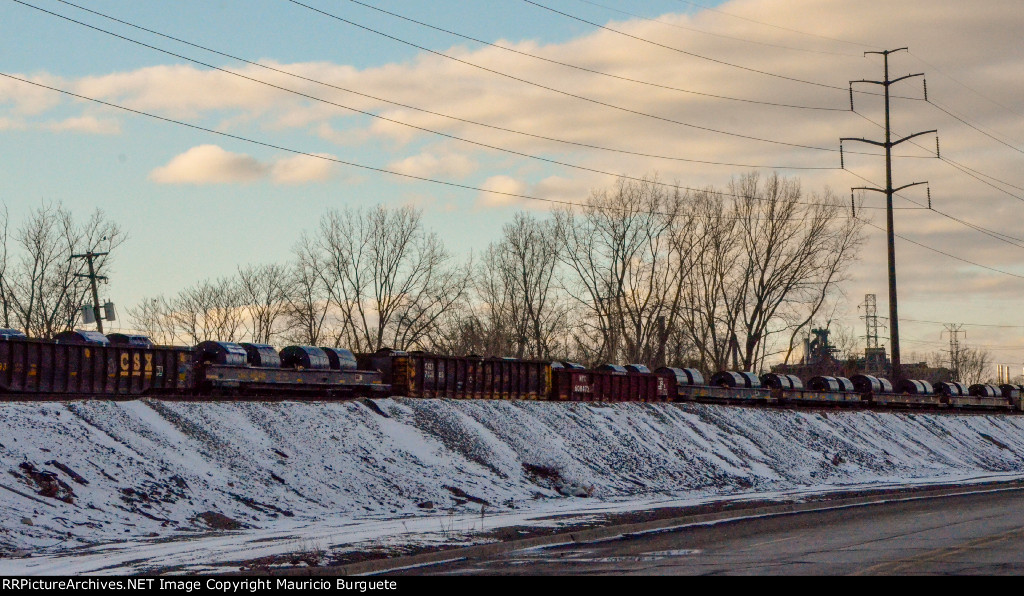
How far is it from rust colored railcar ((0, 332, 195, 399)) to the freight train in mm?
32

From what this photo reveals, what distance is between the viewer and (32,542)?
67.8 ft

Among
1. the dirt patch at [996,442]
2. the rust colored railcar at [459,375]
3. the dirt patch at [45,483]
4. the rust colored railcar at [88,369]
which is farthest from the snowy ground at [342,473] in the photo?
the dirt patch at [996,442]

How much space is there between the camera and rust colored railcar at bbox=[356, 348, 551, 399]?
44.7 meters

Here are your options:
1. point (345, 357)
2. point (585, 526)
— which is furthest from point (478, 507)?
point (345, 357)

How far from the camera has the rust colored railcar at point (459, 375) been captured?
4466 centimetres

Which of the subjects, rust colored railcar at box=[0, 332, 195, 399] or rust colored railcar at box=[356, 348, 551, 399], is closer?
rust colored railcar at box=[0, 332, 195, 399]

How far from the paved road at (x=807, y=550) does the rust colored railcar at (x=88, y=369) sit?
17.8m

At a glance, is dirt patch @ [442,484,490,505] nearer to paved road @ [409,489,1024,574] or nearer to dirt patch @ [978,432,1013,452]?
paved road @ [409,489,1024,574]

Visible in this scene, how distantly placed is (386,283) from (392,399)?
46.8 metres

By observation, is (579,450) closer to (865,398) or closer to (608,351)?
(865,398)

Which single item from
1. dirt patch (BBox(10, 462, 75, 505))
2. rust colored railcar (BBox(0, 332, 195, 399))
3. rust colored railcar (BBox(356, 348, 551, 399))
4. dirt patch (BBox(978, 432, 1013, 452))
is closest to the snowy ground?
dirt patch (BBox(10, 462, 75, 505))

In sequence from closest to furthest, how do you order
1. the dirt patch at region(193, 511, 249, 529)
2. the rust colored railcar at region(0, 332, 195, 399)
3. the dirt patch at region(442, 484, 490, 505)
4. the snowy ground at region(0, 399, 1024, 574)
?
1. the snowy ground at region(0, 399, 1024, 574)
2. the dirt patch at region(193, 511, 249, 529)
3. the dirt patch at region(442, 484, 490, 505)
4. the rust colored railcar at region(0, 332, 195, 399)

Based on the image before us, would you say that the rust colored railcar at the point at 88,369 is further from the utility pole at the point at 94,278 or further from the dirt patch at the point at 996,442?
the dirt patch at the point at 996,442

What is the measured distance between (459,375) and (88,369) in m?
16.6
